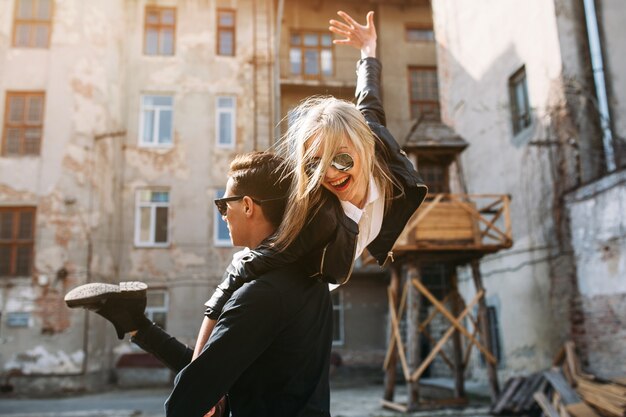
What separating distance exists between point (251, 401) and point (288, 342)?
216mm

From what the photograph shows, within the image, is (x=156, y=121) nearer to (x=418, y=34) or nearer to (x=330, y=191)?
(x=418, y=34)

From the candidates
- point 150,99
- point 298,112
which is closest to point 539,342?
point 298,112

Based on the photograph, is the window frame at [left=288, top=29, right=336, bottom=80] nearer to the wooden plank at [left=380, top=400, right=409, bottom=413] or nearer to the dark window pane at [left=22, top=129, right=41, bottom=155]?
the dark window pane at [left=22, top=129, right=41, bottom=155]

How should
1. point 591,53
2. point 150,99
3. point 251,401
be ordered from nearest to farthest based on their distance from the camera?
point 251,401 → point 591,53 → point 150,99

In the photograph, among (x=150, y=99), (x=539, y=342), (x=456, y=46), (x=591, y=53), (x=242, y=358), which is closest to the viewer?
(x=242, y=358)

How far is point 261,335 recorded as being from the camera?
5.71 feet

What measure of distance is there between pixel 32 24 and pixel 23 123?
11.6 ft

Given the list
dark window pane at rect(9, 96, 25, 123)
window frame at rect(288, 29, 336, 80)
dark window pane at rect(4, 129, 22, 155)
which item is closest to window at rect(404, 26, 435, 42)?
window frame at rect(288, 29, 336, 80)

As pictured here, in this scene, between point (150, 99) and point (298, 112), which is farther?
point (150, 99)

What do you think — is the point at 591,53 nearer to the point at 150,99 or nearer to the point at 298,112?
the point at 298,112

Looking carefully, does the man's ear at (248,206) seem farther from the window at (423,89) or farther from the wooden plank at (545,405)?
the window at (423,89)

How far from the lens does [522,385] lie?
38.2 feet

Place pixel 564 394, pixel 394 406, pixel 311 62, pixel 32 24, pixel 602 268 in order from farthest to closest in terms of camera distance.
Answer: pixel 311 62
pixel 32 24
pixel 394 406
pixel 602 268
pixel 564 394

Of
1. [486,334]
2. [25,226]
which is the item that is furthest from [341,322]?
[25,226]
